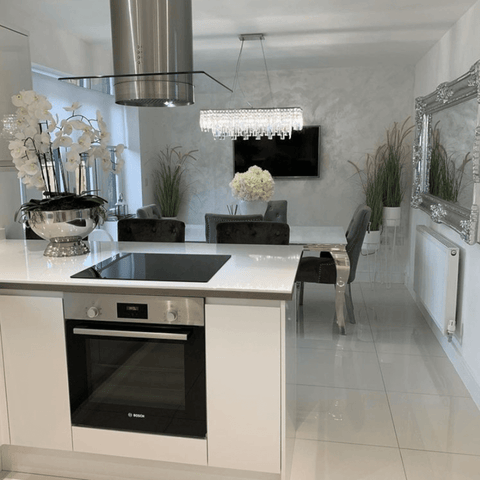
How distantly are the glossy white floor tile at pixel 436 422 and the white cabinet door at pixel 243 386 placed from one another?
904mm

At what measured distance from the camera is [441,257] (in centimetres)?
391

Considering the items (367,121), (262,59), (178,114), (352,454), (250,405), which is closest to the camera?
(250,405)

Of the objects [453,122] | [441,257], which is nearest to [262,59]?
[453,122]

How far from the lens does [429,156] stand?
4.75 m

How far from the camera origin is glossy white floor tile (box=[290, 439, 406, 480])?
2.41 metres

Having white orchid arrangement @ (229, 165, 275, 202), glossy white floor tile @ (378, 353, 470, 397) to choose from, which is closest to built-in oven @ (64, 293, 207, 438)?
glossy white floor tile @ (378, 353, 470, 397)

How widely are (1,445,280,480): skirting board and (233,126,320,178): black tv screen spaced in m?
4.63

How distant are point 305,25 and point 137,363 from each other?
311 cm

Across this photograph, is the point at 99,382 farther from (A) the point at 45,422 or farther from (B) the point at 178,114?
(B) the point at 178,114

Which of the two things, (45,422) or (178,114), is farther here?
(178,114)

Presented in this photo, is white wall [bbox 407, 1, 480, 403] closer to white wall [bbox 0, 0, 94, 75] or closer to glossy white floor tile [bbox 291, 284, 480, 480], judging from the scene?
glossy white floor tile [bbox 291, 284, 480, 480]

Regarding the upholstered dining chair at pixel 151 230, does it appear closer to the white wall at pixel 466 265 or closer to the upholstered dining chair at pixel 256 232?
the upholstered dining chair at pixel 256 232

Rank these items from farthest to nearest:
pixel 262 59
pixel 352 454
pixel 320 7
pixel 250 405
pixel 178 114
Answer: pixel 178 114 → pixel 262 59 → pixel 320 7 → pixel 352 454 → pixel 250 405

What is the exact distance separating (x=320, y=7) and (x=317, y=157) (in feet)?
9.20
